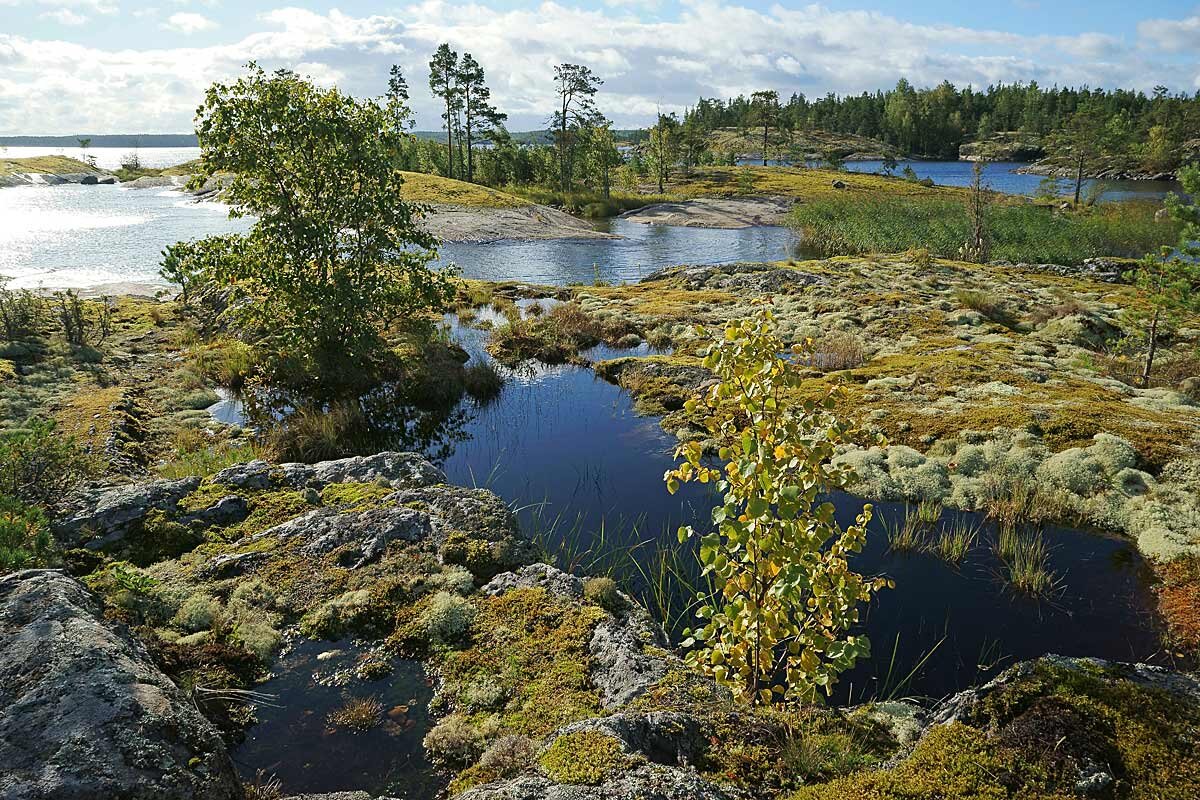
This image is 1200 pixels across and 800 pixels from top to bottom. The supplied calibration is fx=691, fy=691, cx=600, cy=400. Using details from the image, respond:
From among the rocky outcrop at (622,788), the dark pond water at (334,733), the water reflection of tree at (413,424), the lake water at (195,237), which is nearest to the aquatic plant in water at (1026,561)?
the rocky outcrop at (622,788)

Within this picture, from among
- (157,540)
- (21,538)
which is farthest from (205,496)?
(21,538)

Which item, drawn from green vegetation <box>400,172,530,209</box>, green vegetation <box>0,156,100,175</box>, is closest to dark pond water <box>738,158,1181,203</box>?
green vegetation <box>400,172,530,209</box>

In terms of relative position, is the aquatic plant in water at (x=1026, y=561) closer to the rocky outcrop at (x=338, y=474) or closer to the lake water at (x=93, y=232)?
the rocky outcrop at (x=338, y=474)

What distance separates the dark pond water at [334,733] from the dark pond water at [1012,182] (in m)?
51.9

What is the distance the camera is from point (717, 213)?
2950 inches

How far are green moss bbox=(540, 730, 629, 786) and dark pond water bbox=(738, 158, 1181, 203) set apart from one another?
52.4 metres

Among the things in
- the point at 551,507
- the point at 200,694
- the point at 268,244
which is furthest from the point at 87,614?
the point at 268,244

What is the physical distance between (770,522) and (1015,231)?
145ft

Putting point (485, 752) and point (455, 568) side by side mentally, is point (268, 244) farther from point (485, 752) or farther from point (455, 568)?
point (485, 752)

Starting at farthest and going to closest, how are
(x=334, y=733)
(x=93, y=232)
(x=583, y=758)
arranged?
(x=93, y=232), (x=334, y=733), (x=583, y=758)

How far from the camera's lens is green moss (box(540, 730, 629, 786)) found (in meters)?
4.36

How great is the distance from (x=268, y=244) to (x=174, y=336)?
8.38m

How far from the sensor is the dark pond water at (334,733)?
592cm

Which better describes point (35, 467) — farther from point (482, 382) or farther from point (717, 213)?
point (717, 213)
